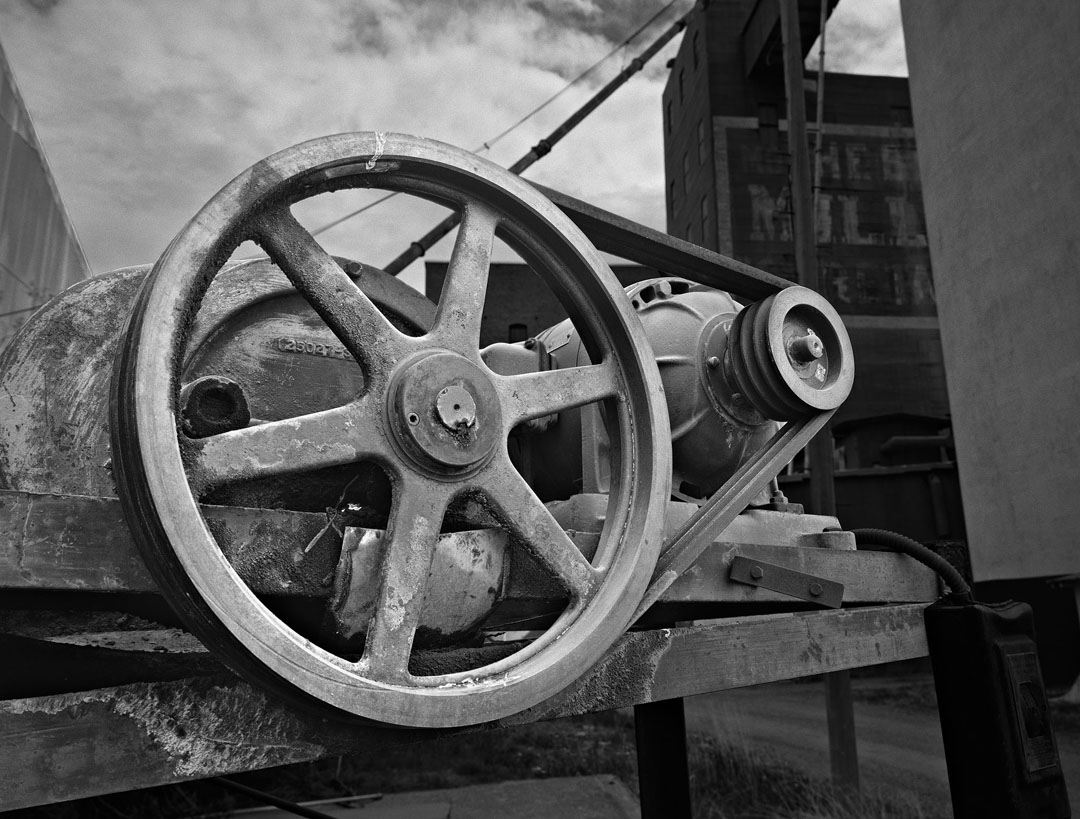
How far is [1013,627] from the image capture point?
5.85ft

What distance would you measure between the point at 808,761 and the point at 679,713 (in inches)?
153

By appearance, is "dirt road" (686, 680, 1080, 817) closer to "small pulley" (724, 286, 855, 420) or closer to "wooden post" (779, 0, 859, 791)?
"wooden post" (779, 0, 859, 791)

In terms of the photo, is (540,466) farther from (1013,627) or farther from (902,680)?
(902,680)

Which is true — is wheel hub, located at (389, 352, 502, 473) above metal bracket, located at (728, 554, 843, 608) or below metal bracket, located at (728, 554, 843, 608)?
above

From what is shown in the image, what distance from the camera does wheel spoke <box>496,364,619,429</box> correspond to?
1.45 m

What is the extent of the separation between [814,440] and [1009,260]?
13.0ft

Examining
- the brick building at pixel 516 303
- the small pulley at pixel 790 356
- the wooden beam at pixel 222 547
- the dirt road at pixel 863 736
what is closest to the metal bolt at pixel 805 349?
the small pulley at pixel 790 356

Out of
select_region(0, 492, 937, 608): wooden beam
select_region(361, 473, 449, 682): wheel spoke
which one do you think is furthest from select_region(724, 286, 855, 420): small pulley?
select_region(361, 473, 449, 682): wheel spoke

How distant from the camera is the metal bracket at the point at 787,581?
176 centimetres

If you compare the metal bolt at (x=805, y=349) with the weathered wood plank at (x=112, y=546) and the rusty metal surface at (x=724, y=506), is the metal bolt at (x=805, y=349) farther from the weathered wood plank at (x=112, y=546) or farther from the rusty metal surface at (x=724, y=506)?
the weathered wood plank at (x=112, y=546)

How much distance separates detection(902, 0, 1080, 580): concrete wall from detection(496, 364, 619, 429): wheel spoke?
6.45 m

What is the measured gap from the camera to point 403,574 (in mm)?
1253

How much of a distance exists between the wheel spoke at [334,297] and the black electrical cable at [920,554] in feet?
4.21

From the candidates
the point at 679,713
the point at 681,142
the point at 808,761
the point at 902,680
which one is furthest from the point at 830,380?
the point at 681,142
